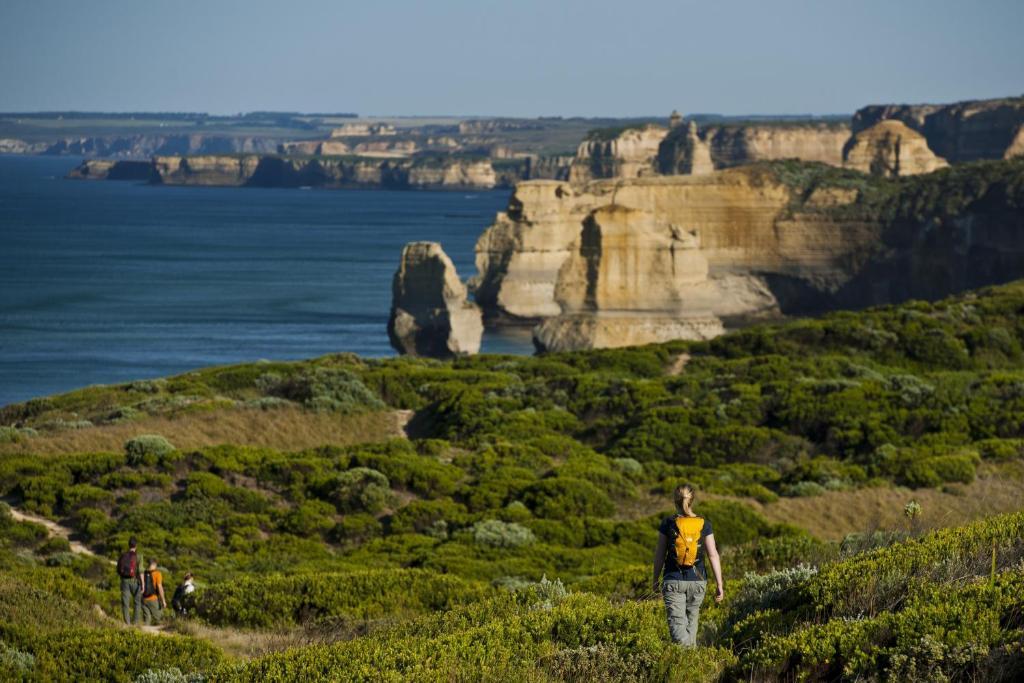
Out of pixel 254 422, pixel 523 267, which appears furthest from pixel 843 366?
pixel 523 267

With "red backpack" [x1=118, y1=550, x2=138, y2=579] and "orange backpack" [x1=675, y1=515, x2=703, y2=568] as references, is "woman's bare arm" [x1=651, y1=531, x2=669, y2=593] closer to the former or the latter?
"orange backpack" [x1=675, y1=515, x2=703, y2=568]

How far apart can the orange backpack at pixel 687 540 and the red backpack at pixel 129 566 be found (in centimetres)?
725

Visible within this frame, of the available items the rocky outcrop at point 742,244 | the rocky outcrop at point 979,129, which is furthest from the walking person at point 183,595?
the rocky outcrop at point 979,129

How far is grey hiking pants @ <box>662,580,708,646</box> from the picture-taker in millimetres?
9922

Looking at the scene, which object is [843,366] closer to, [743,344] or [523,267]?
[743,344]

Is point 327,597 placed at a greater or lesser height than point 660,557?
lesser

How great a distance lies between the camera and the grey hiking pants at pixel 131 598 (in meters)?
14.8

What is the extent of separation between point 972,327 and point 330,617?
30.7 metres

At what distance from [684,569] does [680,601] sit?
223 mm

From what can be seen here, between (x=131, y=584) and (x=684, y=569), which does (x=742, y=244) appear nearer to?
(x=131, y=584)

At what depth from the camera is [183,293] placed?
10388 cm

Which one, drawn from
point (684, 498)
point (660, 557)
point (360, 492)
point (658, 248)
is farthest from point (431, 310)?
point (684, 498)

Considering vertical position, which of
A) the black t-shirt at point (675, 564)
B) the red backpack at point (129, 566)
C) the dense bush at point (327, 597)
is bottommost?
the dense bush at point (327, 597)

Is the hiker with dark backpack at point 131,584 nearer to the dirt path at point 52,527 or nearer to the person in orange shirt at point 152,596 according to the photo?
the person in orange shirt at point 152,596
